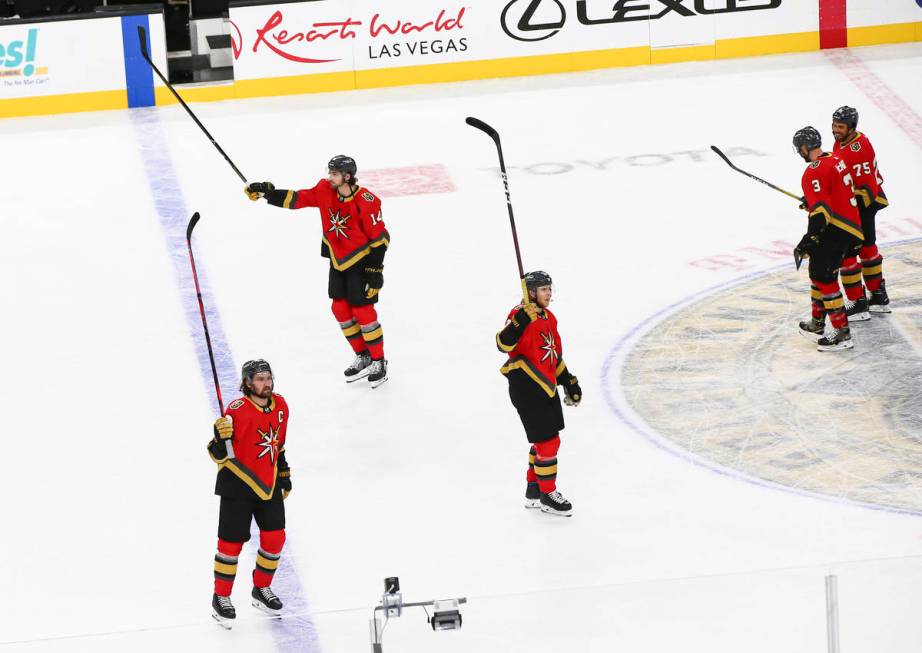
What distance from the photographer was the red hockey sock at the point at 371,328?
29.0 feet

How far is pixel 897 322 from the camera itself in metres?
9.41

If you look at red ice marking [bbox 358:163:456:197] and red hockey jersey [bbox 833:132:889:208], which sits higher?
red hockey jersey [bbox 833:132:889:208]

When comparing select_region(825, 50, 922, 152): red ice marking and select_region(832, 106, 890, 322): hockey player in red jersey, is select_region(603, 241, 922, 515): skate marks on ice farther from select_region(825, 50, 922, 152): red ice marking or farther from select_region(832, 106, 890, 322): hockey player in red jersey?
select_region(825, 50, 922, 152): red ice marking

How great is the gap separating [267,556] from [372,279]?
249 cm

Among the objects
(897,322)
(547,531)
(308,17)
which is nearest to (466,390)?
(547,531)

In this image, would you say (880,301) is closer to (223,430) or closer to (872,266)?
(872,266)

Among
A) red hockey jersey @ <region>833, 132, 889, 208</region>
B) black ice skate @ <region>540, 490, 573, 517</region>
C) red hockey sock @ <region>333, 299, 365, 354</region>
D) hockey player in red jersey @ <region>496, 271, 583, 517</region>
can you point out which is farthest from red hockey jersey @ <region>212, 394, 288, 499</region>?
red hockey jersey @ <region>833, 132, 889, 208</region>

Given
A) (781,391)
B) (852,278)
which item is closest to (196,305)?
(781,391)

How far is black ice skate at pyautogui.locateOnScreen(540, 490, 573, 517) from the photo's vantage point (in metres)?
7.27

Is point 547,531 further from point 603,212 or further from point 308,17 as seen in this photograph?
point 308,17

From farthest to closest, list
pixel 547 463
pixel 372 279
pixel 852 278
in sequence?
1. pixel 852 278
2. pixel 372 279
3. pixel 547 463

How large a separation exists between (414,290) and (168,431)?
234cm

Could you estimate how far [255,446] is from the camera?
20.7 ft

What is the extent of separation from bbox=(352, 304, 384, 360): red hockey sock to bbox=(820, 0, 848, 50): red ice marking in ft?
25.9
